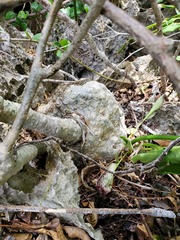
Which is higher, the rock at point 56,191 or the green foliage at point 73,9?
the green foliage at point 73,9

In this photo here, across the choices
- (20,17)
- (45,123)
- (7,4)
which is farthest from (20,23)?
(7,4)

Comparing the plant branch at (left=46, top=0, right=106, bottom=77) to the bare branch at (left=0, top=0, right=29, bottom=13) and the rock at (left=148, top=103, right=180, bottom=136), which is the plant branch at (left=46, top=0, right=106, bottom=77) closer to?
the bare branch at (left=0, top=0, right=29, bottom=13)

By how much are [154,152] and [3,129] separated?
21.4 inches

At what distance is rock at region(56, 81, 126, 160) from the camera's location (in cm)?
125

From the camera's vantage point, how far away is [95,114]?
1.27 metres

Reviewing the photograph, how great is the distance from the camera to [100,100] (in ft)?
4.20

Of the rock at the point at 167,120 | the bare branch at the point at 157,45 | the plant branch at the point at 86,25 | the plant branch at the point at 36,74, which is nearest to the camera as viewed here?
the bare branch at the point at 157,45

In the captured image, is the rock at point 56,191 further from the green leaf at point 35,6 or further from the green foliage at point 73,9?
the green leaf at point 35,6

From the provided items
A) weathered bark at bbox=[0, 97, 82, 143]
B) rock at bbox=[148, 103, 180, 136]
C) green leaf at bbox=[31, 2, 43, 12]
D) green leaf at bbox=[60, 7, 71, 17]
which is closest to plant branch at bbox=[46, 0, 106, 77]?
weathered bark at bbox=[0, 97, 82, 143]

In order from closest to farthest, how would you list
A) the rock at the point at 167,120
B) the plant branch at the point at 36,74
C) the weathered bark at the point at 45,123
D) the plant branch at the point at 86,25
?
the plant branch at the point at 86,25 → the plant branch at the point at 36,74 → the weathered bark at the point at 45,123 → the rock at the point at 167,120

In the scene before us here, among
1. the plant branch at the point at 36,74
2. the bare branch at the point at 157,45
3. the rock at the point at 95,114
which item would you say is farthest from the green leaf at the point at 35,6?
the bare branch at the point at 157,45

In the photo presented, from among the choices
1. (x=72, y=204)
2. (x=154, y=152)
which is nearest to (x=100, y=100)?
(x=154, y=152)

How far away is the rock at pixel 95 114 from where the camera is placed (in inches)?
49.3

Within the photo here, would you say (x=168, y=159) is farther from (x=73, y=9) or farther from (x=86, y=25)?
(x=73, y=9)
